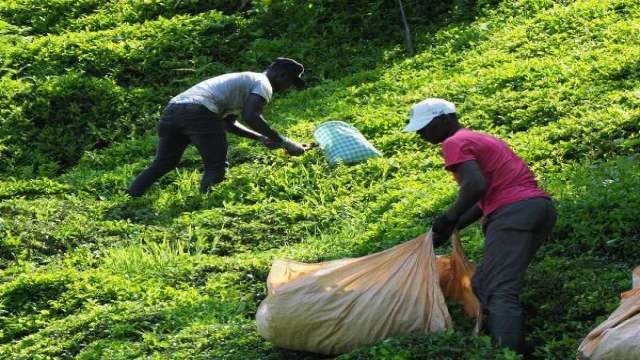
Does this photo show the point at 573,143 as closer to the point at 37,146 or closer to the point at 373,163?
the point at 373,163

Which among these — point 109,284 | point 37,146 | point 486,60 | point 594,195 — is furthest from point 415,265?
point 37,146

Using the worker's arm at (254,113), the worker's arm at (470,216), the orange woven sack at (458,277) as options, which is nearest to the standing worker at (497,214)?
the worker's arm at (470,216)

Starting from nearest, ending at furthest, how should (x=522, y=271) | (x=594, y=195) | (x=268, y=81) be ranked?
(x=522, y=271) < (x=594, y=195) < (x=268, y=81)

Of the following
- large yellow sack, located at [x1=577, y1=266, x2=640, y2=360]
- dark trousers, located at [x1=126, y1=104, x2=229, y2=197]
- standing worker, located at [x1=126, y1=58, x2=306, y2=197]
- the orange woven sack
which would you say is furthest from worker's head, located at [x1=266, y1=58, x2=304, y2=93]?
large yellow sack, located at [x1=577, y1=266, x2=640, y2=360]

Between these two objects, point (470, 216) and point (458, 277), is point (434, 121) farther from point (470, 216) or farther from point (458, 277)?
point (458, 277)

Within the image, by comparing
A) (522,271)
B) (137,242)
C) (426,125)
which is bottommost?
(137,242)

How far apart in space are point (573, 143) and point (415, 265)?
A: 4.11 metres

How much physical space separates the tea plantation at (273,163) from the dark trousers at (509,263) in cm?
17

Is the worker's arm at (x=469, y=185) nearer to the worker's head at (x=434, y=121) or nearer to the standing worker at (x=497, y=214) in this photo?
the standing worker at (x=497, y=214)

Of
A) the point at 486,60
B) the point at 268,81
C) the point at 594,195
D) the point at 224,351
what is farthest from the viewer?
the point at 486,60

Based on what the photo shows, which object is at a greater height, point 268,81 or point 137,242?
point 268,81

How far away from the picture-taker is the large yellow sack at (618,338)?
484 cm

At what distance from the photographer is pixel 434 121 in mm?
5992

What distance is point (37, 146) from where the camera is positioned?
42.6 feet
